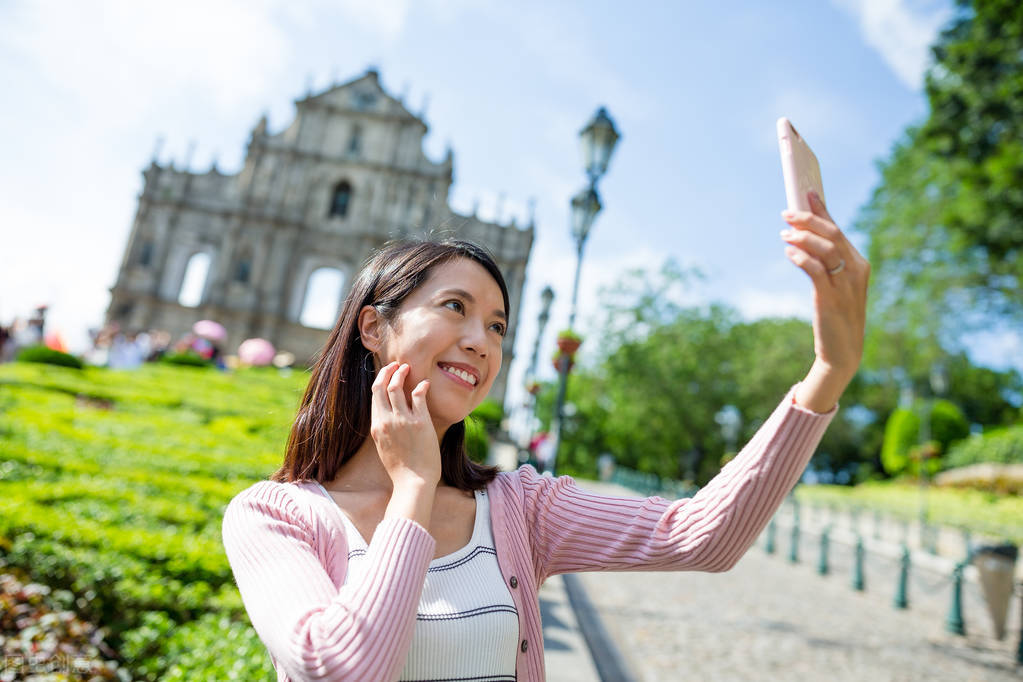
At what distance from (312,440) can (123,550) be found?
2888mm

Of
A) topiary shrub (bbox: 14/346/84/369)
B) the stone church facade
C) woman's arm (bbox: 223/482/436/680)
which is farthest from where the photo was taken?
the stone church facade

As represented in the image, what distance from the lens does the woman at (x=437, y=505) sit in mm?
1106

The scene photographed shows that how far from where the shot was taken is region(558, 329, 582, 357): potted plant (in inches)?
319

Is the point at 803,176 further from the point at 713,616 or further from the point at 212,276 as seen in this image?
the point at 212,276

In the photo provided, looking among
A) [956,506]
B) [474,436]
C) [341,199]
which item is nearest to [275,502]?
[474,436]

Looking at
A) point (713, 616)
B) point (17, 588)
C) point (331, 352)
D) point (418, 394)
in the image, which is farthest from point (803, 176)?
point (713, 616)

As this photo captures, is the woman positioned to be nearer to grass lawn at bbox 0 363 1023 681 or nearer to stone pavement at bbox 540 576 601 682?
grass lawn at bbox 0 363 1023 681

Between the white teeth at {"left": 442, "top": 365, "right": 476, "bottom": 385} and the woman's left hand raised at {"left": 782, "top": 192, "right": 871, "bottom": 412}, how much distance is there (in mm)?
672

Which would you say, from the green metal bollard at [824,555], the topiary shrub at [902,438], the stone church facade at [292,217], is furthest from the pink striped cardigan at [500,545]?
the stone church facade at [292,217]

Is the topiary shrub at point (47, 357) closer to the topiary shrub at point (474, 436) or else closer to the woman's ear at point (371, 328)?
the topiary shrub at point (474, 436)

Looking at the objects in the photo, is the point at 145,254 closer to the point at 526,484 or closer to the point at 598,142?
the point at 598,142

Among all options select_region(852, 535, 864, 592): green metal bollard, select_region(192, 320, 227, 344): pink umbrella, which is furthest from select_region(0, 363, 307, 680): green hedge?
select_region(192, 320, 227, 344): pink umbrella

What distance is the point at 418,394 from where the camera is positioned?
133 cm

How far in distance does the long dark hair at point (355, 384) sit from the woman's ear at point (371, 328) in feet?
0.06
